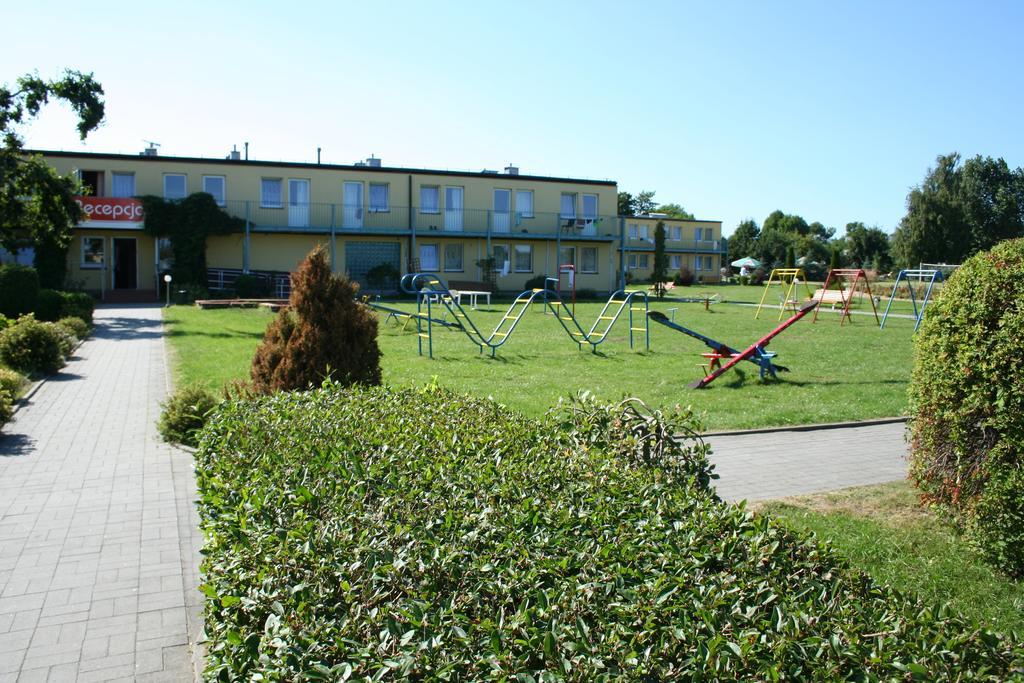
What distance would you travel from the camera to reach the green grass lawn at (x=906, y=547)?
4.96m

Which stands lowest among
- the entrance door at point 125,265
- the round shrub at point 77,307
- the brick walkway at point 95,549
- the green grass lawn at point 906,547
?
the brick walkway at point 95,549

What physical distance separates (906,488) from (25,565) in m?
7.02

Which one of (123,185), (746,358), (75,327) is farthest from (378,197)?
(746,358)

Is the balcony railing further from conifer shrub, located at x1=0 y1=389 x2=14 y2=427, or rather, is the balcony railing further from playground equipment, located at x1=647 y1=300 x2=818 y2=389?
conifer shrub, located at x1=0 y1=389 x2=14 y2=427

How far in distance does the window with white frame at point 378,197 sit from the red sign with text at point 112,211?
10.7m

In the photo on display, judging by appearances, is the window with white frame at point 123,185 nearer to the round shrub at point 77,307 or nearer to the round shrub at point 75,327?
the round shrub at point 77,307

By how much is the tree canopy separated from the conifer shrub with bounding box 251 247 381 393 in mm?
65656

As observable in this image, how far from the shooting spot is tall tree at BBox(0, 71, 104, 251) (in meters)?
26.7

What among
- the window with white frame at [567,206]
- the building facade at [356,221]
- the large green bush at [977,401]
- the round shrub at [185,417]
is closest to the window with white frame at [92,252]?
the building facade at [356,221]

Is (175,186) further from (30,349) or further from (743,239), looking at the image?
(743,239)

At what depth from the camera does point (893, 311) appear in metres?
34.8

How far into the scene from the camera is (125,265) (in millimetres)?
37531

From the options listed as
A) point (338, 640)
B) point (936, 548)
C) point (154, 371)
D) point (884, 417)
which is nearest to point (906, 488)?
point (936, 548)

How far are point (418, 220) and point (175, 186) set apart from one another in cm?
1138
